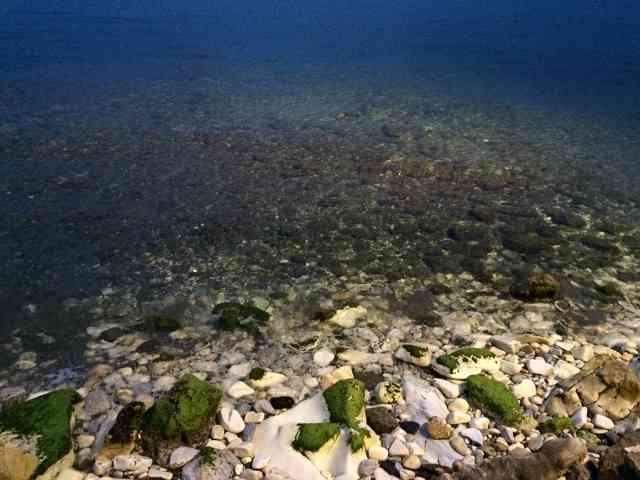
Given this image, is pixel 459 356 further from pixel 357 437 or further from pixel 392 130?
pixel 392 130

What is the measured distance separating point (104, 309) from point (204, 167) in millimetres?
8161

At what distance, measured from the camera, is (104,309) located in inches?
413

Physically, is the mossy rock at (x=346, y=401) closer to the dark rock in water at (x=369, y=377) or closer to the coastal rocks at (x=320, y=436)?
the coastal rocks at (x=320, y=436)

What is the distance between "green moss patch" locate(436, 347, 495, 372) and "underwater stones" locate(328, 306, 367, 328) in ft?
6.42

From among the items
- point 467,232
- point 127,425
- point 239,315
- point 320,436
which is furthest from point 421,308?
point 127,425

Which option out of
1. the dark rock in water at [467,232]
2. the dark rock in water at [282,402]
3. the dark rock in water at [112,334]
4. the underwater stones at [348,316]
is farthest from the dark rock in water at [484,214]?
the dark rock in water at [112,334]

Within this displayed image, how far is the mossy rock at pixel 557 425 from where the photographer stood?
713 centimetres

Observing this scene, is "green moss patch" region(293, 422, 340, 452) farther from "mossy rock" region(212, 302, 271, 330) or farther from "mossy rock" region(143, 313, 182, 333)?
"mossy rock" region(143, 313, 182, 333)

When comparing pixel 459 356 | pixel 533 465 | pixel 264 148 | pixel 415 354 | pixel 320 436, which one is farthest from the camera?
pixel 264 148

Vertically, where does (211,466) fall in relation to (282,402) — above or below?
above

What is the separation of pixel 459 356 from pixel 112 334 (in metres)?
5.90

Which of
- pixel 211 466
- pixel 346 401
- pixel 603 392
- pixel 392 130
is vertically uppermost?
pixel 603 392

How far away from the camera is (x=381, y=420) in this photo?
728cm

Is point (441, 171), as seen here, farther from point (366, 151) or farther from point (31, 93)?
point (31, 93)
